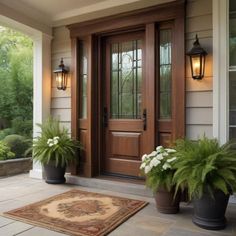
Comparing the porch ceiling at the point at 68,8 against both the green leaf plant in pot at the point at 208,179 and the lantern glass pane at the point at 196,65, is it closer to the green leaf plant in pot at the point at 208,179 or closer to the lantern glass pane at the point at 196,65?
the lantern glass pane at the point at 196,65

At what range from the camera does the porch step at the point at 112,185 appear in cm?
352

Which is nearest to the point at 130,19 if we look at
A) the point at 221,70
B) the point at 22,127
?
the point at 221,70

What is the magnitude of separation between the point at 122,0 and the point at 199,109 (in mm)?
1865

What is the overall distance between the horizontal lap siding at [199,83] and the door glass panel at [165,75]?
284mm

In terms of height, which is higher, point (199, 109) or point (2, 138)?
point (199, 109)

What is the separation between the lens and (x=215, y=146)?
263 centimetres

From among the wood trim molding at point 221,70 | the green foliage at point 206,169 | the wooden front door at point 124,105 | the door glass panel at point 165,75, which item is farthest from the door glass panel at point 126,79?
the green foliage at point 206,169

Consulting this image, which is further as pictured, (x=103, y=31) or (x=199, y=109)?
(x=103, y=31)

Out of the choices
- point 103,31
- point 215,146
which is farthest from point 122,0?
point 215,146

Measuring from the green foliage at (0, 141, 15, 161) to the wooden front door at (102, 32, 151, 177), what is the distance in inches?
73.4

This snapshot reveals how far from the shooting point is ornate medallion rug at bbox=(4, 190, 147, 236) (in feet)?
8.09

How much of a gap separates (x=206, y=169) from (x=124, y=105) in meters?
1.91

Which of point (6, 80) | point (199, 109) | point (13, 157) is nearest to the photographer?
point (199, 109)

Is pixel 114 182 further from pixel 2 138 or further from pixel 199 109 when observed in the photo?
pixel 2 138
